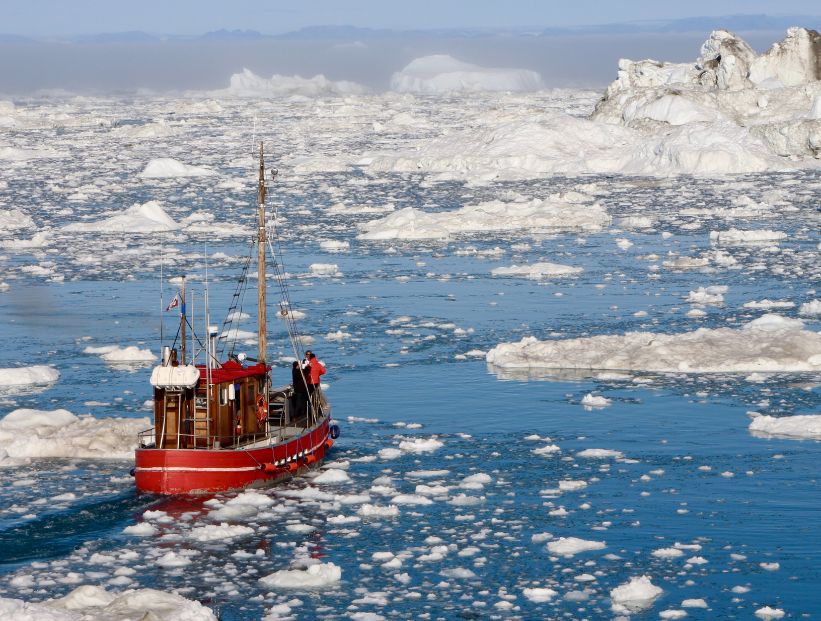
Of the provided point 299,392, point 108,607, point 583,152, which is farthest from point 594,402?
point 583,152

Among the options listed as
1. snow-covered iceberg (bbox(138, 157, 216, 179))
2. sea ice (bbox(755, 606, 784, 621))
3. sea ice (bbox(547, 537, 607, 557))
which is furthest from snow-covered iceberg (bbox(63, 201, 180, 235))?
sea ice (bbox(755, 606, 784, 621))

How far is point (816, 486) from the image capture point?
674 inches

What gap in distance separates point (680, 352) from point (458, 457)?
615 cm

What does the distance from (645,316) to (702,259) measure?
6.97m

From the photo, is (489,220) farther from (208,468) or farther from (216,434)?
(208,468)

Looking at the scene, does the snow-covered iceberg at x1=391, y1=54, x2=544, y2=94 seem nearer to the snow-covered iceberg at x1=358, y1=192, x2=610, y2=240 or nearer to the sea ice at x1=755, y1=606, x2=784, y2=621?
the snow-covered iceberg at x1=358, y1=192, x2=610, y2=240

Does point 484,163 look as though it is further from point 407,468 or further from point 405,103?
point 405,103

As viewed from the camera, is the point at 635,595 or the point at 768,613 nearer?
the point at 768,613

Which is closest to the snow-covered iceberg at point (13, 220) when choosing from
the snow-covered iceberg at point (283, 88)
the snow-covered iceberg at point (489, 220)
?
the snow-covered iceberg at point (489, 220)

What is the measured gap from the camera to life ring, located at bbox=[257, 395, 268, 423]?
728 inches

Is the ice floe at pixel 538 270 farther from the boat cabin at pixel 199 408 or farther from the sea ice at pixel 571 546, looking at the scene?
the sea ice at pixel 571 546

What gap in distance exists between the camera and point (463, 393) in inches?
867

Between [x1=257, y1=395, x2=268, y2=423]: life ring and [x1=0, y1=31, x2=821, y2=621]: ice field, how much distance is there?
3.64 ft

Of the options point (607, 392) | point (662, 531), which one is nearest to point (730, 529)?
point (662, 531)
